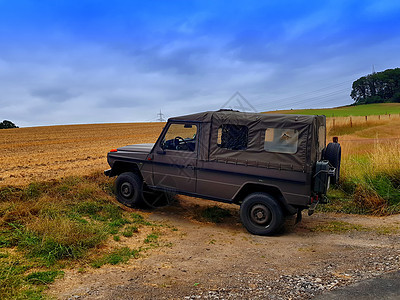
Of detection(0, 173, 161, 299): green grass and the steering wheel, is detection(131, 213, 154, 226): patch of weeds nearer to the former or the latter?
detection(0, 173, 161, 299): green grass

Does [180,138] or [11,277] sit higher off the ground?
[180,138]

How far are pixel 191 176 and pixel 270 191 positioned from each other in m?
1.71

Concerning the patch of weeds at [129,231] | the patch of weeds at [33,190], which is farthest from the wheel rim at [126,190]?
the patch of weeds at [33,190]

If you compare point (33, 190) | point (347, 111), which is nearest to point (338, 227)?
point (33, 190)

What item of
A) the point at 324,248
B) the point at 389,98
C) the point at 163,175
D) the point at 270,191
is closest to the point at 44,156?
the point at 163,175

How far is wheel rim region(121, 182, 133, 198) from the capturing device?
320 inches

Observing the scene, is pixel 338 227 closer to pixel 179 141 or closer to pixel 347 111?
pixel 179 141

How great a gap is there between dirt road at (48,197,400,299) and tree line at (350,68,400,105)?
85.1 meters

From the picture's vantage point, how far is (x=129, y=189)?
815 cm

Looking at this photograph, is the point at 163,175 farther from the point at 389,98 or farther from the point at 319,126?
the point at 389,98

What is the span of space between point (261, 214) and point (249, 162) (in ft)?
3.46

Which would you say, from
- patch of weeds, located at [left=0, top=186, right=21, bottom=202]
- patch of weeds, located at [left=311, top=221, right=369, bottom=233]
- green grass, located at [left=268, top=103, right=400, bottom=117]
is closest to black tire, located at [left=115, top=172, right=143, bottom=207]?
patch of weeds, located at [left=0, top=186, right=21, bottom=202]

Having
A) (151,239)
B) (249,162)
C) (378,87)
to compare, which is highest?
(378,87)

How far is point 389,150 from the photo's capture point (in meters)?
9.77
